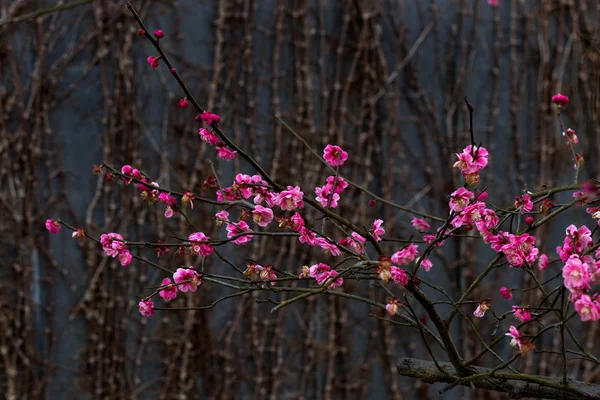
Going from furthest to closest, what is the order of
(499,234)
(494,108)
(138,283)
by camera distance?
(494,108), (138,283), (499,234)

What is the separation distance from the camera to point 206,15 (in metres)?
2.80

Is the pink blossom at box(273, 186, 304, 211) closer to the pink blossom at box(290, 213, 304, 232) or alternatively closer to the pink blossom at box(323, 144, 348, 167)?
the pink blossom at box(290, 213, 304, 232)

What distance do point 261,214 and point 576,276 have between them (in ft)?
1.88

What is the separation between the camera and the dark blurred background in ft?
8.80

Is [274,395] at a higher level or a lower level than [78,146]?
lower

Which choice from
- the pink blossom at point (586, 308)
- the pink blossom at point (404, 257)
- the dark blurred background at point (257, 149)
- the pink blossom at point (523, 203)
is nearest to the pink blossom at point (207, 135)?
the pink blossom at point (404, 257)

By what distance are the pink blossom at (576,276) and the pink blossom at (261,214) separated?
54cm

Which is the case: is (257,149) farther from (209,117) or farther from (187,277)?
(209,117)

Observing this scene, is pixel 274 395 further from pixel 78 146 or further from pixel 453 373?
pixel 453 373

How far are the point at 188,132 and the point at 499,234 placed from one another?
1.72m

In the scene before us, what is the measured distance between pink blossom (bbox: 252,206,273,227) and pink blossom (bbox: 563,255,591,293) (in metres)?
0.54

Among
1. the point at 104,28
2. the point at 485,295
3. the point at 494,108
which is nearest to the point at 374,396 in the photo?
the point at 485,295

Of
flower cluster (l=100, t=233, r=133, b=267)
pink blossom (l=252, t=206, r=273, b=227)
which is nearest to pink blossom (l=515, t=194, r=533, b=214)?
pink blossom (l=252, t=206, r=273, b=227)

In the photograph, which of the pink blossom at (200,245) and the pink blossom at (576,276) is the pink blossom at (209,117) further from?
the pink blossom at (576,276)
